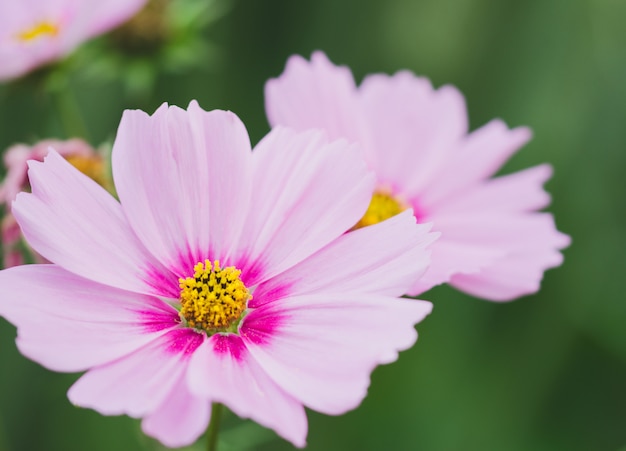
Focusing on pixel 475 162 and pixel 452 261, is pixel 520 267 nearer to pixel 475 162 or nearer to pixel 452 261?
pixel 452 261

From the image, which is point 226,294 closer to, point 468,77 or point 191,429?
point 191,429

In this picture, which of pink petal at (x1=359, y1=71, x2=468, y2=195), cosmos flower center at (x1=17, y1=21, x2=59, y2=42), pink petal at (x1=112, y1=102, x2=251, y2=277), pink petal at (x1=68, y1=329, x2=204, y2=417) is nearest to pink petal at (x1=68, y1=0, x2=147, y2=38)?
cosmos flower center at (x1=17, y1=21, x2=59, y2=42)

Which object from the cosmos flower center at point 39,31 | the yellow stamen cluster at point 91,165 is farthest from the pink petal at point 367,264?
the cosmos flower center at point 39,31

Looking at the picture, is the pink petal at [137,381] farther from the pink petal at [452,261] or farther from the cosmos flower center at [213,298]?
the pink petal at [452,261]

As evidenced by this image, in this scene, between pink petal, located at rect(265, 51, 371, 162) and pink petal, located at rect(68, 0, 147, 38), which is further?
pink petal, located at rect(68, 0, 147, 38)

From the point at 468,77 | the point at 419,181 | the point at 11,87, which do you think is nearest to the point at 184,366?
the point at 419,181

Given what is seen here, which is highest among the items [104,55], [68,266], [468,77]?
[468,77]

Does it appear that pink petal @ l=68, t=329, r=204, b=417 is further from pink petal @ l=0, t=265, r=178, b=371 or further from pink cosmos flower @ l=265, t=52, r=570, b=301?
pink cosmos flower @ l=265, t=52, r=570, b=301
